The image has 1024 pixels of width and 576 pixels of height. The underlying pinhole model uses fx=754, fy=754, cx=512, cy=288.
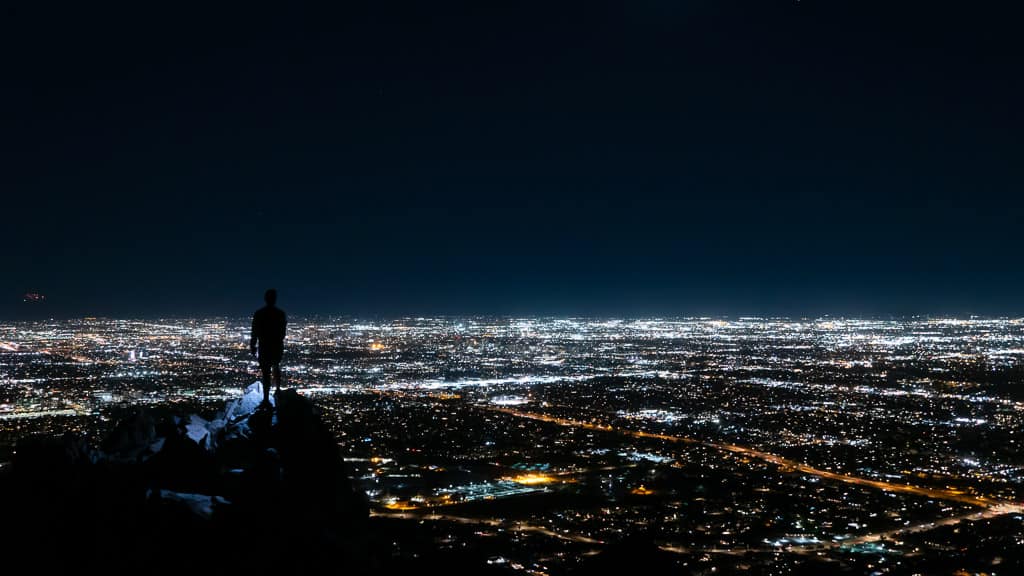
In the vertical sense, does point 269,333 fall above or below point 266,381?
above

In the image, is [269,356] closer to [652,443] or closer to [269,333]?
[269,333]

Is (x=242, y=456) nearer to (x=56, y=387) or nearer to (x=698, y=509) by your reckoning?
(x=698, y=509)

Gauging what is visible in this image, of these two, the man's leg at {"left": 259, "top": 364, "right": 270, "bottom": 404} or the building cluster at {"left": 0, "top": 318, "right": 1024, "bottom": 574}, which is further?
the building cluster at {"left": 0, "top": 318, "right": 1024, "bottom": 574}

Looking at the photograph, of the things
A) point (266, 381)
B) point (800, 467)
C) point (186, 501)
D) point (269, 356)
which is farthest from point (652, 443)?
point (186, 501)

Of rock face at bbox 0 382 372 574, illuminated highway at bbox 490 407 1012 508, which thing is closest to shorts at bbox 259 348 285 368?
rock face at bbox 0 382 372 574

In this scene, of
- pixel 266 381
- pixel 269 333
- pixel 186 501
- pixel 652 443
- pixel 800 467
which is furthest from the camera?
pixel 652 443

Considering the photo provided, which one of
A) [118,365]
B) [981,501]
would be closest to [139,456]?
[981,501]

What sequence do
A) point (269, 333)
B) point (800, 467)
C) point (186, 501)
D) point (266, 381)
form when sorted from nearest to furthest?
point (186, 501) < point (269, 333) < point (266, 381) < point (800, 467)

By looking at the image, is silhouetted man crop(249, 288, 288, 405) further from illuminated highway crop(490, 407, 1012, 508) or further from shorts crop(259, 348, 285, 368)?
illuminated highway crop(490, 407, 1012, 508)
